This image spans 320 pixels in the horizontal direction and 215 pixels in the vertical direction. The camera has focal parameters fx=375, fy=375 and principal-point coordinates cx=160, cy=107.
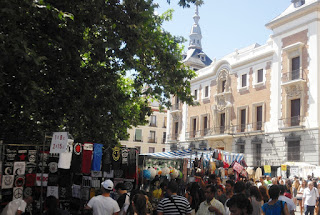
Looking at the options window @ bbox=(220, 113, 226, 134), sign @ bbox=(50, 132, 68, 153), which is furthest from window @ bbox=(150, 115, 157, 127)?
sign @ bbox=(50, 132, 68, 153)

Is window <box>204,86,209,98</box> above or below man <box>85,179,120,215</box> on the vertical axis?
above

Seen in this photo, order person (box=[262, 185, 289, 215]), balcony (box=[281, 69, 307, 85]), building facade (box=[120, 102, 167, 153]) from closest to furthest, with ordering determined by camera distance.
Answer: person (box=[262, 185, 289, 215]) → balcony (box=[281, 69, 307, 85]) → building facade (box=[120, 102, 167, 153])

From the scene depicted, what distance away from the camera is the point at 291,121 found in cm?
2612

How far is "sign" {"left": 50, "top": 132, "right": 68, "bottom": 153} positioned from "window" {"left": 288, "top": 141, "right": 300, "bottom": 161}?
2072 centimetres

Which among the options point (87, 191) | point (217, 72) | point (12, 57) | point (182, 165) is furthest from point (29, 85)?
point (217, 72)

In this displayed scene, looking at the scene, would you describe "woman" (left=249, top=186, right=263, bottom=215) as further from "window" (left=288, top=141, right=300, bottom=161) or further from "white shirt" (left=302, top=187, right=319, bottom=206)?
"window" (left=288, top=141, right=300, bottom=161)

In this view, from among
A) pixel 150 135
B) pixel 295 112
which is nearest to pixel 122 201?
pixel 295 112

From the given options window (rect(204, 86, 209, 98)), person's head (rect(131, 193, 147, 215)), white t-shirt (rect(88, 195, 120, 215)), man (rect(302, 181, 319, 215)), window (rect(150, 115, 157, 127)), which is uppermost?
window (rect(204, 86, 209, 98))

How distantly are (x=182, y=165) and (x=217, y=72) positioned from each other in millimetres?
21527

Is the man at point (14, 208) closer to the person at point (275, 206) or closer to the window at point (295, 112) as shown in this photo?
the person at point (275, 206)

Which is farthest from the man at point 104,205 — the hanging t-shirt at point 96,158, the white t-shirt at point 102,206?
the hanging t-shirt at point 96,158

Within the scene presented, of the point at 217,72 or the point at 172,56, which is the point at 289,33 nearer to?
the point at 217,72

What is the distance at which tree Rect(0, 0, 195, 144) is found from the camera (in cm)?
793

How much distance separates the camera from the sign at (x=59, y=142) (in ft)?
26.1
